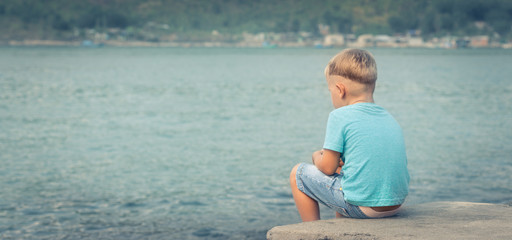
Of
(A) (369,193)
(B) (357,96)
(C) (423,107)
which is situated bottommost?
(C) (423,107)

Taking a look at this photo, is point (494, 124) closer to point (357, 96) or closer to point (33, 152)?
point (33, 152)

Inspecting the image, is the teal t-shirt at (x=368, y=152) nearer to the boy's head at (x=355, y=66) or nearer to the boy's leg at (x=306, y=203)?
the boy's head at (x=355, y=66)

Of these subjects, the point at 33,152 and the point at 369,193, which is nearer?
the point at 369,193

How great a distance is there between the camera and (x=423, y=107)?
1052 inches

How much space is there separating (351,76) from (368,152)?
0.55 meters

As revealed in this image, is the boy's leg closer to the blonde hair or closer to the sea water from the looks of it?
the blonde hair

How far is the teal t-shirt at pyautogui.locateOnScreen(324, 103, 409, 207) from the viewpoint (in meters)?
4.16

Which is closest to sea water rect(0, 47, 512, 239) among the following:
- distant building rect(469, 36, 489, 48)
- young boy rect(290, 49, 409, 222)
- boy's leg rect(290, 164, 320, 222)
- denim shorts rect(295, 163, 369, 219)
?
boy's leg rect(290, 164, 320, 222)

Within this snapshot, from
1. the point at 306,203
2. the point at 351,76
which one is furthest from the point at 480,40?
the point at 351,76

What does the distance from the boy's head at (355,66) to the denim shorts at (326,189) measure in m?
0.73

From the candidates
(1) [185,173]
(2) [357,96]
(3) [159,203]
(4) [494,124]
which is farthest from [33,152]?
(4) [494,124]

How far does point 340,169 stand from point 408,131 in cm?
1455

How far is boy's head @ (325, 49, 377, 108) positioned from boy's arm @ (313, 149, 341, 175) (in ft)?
1.31

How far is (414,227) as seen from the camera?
159 inches
